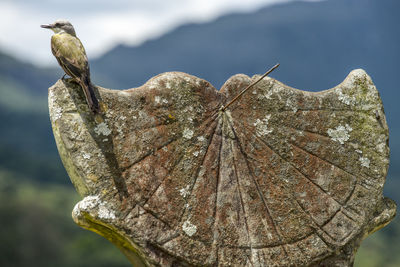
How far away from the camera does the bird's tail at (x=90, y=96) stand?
451 centimetres

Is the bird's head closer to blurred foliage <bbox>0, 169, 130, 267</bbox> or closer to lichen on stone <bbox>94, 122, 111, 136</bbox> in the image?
lichen on stone <bbox>94, 122, 111, 136</bbox>

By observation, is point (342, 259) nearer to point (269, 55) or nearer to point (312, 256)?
point (312, 256)

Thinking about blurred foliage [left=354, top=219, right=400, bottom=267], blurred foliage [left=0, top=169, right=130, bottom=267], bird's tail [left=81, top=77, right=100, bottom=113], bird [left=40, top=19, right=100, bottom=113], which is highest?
blurred foliage [left=0, top=169, right=130, bottom=267]

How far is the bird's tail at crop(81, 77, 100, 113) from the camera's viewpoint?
4508mm

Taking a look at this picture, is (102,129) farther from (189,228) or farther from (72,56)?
(189,228)

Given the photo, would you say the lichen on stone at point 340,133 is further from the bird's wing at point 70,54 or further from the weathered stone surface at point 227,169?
the bird's wing at point 70,54

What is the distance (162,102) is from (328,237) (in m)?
2.09

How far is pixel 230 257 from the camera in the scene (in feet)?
15.1

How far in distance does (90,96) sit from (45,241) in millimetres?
23129

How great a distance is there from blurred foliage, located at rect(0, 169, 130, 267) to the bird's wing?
19.5m

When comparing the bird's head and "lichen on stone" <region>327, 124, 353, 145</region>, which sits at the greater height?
the bird's head

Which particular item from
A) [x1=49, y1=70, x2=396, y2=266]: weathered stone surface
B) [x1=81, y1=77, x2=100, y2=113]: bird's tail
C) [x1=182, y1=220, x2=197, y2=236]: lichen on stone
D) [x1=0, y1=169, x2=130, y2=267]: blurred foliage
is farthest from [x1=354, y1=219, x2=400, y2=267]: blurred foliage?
[x1=81, y1=77, x2=100, y2=113]: bird's tail

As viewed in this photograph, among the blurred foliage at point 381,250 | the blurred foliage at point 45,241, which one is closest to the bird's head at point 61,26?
the blurred foliage at point 381,250

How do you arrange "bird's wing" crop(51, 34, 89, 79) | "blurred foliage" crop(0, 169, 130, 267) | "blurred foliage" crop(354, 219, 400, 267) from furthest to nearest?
1. "blurred foliage" crop(0, 169, 130, 267)
2. "blurred foliage" crop(354, 219, 400, 267)
3. "bird's wing" crop(51, 34, 89, 79)
